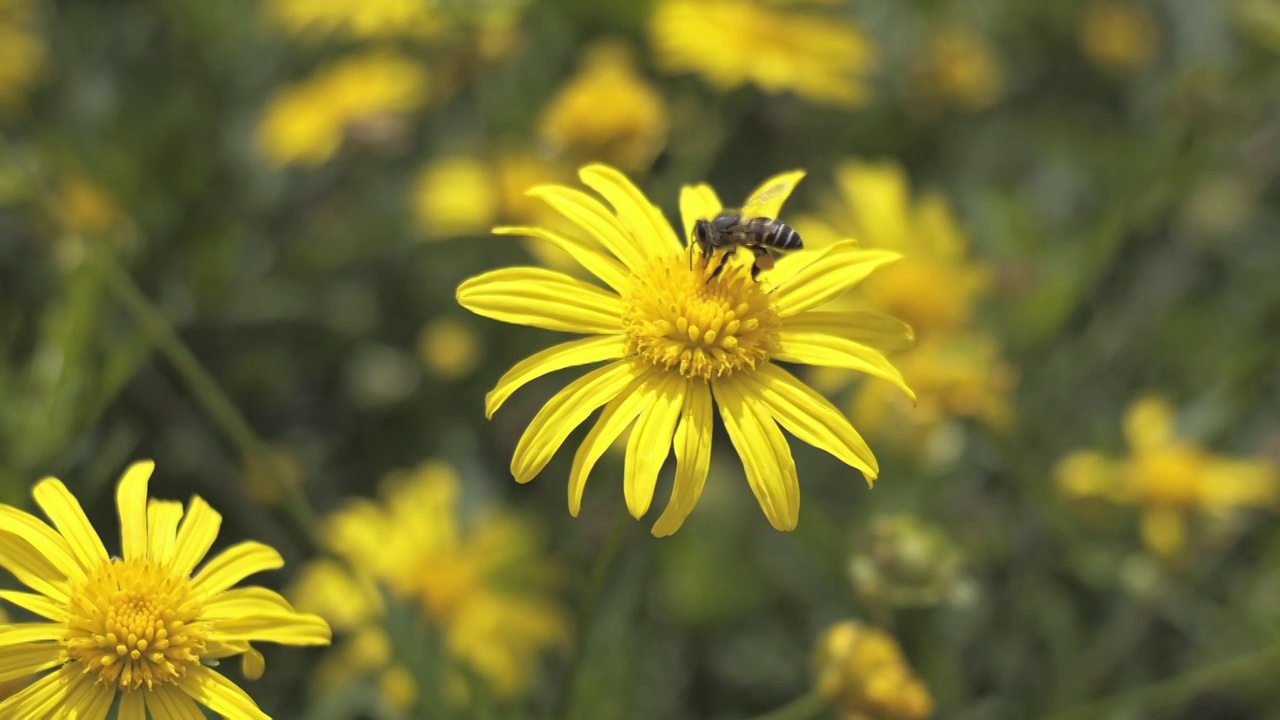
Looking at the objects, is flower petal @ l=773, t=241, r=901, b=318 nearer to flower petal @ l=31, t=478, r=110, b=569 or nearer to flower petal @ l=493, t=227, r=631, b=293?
flower petal @ l=493, t=227, r=631, b=293

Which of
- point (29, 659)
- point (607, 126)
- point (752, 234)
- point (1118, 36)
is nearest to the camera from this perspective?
point (29, 659)

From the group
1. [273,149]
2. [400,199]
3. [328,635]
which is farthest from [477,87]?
[328,635]

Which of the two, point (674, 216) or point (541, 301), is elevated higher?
point (674, 216)

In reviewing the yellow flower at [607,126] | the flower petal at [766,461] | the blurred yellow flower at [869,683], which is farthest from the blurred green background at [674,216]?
the flower petal at [766,461]

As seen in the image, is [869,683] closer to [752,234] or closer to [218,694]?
[752,234]

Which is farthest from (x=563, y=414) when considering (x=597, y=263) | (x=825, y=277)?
(x=825, y=277)

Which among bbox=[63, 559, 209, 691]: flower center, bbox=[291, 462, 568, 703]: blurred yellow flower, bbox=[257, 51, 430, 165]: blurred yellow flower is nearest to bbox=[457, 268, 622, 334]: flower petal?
bbox=[63, 559, 209, 691]: flower center

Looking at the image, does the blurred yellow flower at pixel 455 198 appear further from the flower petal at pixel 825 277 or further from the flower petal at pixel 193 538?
the flower petal at pixel 193 538
